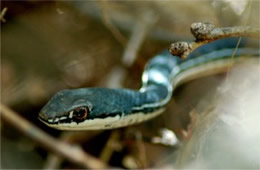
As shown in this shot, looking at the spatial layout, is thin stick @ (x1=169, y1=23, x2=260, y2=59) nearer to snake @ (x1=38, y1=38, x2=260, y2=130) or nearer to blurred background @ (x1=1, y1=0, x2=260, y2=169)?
snake @ (x1=38, y1=38, x2=260, y2=130)

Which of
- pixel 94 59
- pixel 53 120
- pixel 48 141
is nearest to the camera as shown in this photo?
pixel 53 120

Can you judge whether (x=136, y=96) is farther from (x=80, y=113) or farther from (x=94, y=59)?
(x=94, y=59)

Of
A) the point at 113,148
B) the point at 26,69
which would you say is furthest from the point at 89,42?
the point at 113,148

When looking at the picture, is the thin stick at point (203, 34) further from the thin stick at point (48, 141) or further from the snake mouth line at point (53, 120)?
the thin stick at point (48, 141)

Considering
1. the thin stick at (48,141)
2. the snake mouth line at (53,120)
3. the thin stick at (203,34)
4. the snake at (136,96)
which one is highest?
the thin stick at (203,34)

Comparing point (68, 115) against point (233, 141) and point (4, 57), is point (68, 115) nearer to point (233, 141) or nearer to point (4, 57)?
point (233, 141)

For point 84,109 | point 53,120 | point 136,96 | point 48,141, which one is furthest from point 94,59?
point 53,120

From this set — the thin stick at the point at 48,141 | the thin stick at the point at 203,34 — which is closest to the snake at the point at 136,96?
the thin stick at the point at 203,34
